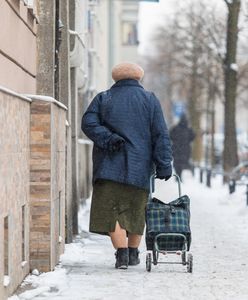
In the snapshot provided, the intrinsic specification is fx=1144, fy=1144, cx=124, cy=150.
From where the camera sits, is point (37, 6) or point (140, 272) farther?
point (37, 6)

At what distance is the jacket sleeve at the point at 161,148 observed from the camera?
10.4 meters

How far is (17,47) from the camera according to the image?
10.6m

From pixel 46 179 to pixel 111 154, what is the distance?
0.80m

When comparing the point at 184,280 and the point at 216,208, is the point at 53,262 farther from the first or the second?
the point at 216,208

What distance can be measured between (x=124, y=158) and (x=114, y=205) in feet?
1.49

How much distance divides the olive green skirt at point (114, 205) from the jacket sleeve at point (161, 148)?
0.32 metres

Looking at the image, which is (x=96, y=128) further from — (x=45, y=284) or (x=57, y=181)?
(x=45, y=284)

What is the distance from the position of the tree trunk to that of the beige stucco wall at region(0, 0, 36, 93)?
1797 centimetres

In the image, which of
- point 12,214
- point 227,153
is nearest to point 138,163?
point 12,214

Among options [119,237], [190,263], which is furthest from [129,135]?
[190,263]

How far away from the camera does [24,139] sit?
9.33 m

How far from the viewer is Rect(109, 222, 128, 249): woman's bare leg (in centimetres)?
1039

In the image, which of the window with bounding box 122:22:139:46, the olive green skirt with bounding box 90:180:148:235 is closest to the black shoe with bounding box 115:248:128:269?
the olive green skirt with bounding box 90:180:148:235

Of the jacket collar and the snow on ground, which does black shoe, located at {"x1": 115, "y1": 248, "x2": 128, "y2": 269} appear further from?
the jacket collar
